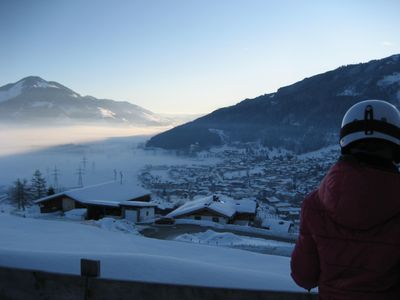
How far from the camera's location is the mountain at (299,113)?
144 metres

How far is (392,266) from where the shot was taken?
1592 millimetres

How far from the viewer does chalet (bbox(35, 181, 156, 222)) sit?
23266 millimetres

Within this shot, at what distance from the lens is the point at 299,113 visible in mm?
160125

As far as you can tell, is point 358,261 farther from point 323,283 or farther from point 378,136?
point 378,136

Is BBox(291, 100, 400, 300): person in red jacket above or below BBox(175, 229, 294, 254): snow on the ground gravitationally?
above

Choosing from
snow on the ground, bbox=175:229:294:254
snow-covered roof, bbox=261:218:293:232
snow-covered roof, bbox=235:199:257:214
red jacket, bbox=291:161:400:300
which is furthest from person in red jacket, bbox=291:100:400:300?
snow-covered roof, bbox=235:199:257:214

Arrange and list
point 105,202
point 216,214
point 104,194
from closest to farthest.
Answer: point 216,214
point 105,202
point 104,194

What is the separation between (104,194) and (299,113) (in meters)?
141

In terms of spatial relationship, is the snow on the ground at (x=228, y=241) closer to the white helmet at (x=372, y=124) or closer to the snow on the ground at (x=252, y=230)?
Answer: the snow on the ground at (x=252, y=230)

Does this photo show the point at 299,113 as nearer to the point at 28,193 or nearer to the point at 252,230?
the point at 28,193

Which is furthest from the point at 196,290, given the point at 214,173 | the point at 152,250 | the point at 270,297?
the point at 214,173

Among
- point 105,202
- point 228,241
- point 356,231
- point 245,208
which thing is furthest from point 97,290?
point 245,208

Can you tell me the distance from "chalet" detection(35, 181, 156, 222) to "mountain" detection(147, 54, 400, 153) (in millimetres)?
108286

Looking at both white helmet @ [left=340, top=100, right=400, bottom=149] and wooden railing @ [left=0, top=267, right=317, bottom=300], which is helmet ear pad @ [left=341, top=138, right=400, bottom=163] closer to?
white helmet @ [left=340, top=100, right=400, bottom=149]
